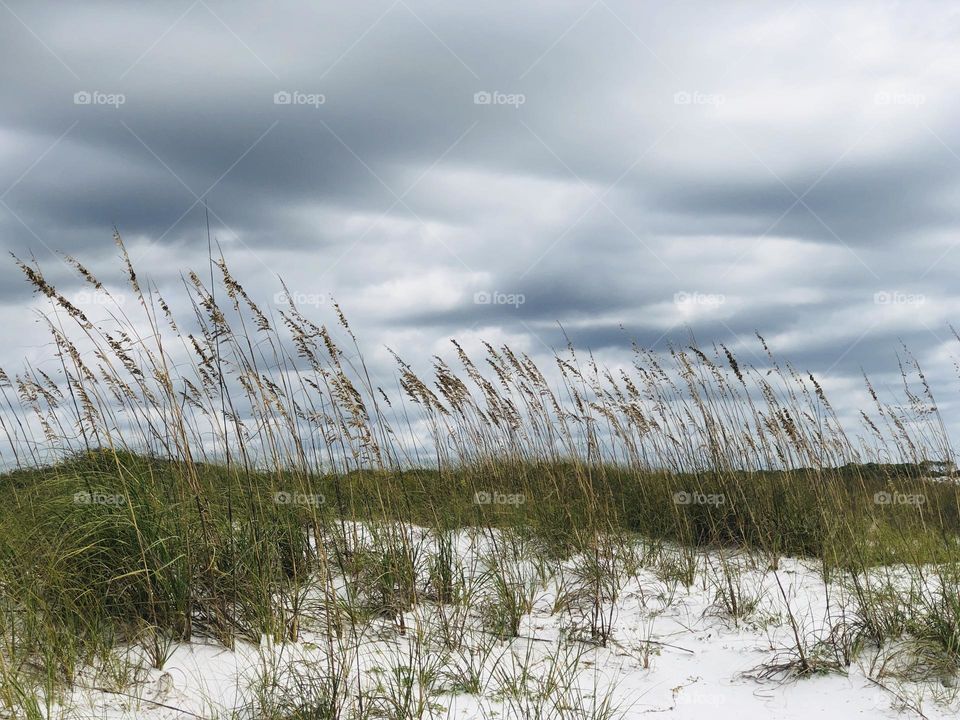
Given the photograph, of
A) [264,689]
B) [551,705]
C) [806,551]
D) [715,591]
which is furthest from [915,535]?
[264,689]

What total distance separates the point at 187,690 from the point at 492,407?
3443 millimetres

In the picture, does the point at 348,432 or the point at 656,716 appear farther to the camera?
the point at 348,432

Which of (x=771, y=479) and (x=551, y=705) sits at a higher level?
(x=771, y=479)

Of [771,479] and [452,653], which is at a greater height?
[771,479]

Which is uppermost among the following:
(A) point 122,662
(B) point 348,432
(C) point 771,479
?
(B) point 348,432

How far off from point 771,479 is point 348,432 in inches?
153

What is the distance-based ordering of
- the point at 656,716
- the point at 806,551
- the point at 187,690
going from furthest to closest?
the point at 806,551, the point at 656,716, the point at 187,690

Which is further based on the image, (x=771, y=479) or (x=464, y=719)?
(x=771, y=479)

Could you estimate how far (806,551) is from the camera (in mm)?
5902

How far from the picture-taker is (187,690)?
3303mm

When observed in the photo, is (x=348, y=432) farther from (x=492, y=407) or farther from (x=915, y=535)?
(x=915, y=535)

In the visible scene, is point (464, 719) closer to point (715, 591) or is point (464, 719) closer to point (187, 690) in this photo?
point (187, 690)

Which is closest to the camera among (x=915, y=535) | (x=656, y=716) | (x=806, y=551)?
(x=656, y=716)

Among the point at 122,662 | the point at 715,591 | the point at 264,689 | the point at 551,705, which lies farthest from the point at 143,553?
the point at 715,591
